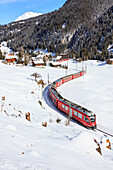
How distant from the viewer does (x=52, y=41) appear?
628 ft

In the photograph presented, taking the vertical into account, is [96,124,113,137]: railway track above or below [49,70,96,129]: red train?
below

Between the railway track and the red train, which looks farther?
the red train

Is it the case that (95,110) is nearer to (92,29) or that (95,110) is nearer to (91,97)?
(91,97)

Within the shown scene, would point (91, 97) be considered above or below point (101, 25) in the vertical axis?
below

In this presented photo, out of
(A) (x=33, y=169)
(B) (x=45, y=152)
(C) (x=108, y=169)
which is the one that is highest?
(A) (x=33, y=169)

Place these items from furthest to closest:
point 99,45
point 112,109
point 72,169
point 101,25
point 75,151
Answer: point 101,25 < point 99,45 < point 112,109 < point 75,151 < point 72,169

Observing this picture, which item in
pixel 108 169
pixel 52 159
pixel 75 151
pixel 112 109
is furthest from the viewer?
pixel 112 109

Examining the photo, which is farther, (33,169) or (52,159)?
(52,159)

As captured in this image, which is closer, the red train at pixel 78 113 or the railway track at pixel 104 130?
the railway track at pixel 104 130

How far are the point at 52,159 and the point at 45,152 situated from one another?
3.29 feet

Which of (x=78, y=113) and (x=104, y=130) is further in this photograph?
(x=78, y=113)

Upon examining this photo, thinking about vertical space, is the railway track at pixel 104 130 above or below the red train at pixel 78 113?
below

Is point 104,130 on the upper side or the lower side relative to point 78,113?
lower

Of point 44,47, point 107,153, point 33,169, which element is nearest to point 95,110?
point 107,153
